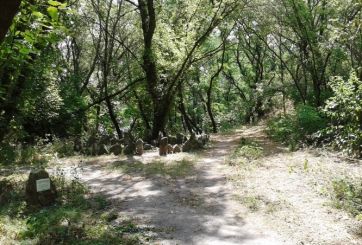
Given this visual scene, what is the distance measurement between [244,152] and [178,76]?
5.31 metres

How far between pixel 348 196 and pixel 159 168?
5721 millimetres

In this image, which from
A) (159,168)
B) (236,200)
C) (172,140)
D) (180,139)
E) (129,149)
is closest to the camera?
(236,200)

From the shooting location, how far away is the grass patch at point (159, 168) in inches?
457

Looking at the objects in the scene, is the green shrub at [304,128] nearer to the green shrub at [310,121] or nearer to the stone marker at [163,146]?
the green shrub at [310,121]

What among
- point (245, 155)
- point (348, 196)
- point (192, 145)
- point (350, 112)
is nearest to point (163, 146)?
point (192, 145)

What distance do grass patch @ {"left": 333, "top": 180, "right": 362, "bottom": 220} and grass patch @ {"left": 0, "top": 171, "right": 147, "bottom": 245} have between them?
4096mm

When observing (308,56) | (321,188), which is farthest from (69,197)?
(308,56)

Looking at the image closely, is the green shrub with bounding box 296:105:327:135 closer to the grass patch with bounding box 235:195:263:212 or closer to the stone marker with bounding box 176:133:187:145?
the stone marker with bounding box 176:133:187:145

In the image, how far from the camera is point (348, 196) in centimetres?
822

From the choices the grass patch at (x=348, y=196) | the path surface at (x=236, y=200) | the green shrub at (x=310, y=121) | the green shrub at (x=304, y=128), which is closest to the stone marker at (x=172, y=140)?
the path surface at (x=236, y=200)

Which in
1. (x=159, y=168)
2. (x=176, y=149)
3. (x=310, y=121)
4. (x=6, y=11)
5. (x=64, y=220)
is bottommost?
(x=64, y=220)

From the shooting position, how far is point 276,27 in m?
22.2

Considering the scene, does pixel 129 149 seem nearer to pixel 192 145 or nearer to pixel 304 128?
pixel 192 145

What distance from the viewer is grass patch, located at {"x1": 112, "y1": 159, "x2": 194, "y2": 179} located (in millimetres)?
11609
